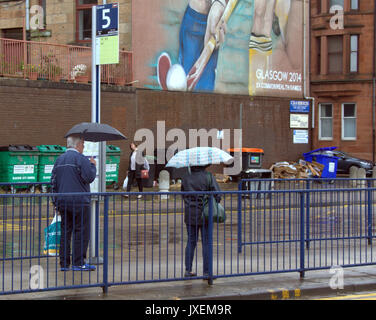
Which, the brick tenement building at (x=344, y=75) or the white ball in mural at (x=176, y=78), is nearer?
the white ball in mural at (x=176, y=78)

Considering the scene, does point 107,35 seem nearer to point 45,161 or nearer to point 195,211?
point 195,211

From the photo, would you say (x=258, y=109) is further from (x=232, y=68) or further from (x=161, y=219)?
(x=161, y=219)

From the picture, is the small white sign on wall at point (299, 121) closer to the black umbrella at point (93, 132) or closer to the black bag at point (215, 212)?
the black umbrella at point (93, 132)

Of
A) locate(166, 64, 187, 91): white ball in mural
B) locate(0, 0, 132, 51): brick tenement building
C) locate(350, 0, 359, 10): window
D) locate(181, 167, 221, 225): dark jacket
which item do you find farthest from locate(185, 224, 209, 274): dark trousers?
locate(350, 0, 359, 10): window

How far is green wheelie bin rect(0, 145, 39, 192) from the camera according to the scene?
74.0 ft

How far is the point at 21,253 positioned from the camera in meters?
8.48

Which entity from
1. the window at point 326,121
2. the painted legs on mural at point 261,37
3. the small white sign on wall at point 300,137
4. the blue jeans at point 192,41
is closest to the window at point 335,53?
the window at point 326,121

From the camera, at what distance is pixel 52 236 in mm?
9391

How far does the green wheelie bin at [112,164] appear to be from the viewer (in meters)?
25.1

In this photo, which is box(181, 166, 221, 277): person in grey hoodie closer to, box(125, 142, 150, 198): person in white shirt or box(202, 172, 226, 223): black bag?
box(202, 172, 226, 223): black bag

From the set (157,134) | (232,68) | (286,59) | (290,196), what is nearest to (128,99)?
(157,134)

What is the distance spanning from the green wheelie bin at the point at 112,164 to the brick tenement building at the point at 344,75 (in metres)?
13.8

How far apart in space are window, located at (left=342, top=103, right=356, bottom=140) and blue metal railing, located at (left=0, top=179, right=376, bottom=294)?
25.8m

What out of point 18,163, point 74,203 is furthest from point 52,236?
point 18,163
